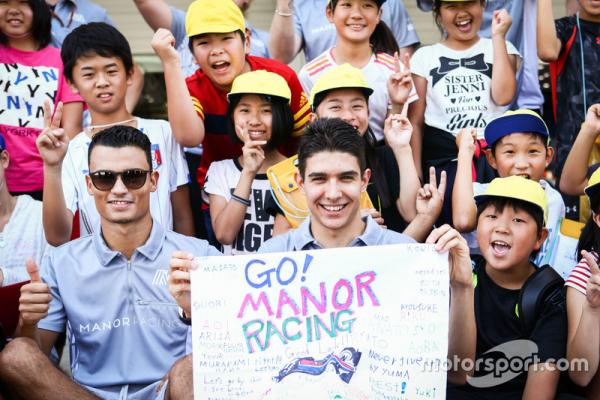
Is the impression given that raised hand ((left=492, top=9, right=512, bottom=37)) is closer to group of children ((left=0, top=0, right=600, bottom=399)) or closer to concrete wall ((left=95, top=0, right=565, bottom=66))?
group of children ((left=0, top=0, right=600, bottom=399))

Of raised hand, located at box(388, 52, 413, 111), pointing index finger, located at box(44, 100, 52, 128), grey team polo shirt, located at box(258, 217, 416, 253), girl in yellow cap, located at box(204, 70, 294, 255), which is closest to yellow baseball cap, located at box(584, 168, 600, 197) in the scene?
grey team polo shirt, located at box(258, 217, 416, 253)

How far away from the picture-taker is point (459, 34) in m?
5.64

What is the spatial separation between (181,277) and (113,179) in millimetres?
767

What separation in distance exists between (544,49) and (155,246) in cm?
279

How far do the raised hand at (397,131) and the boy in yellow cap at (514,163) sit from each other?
315mm

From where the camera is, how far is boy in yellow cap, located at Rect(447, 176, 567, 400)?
159 inches

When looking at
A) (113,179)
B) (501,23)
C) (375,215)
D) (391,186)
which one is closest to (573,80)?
(501,23)

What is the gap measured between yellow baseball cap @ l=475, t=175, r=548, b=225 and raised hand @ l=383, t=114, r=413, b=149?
2.07 feet

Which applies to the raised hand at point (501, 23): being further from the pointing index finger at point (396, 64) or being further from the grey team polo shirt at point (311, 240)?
the grey team polo shirt at point (311, 240)

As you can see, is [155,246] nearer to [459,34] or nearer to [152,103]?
[459,34]

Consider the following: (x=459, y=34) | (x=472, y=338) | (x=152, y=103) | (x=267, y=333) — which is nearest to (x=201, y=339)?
(x=267, y=333)

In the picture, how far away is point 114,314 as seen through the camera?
167 inches

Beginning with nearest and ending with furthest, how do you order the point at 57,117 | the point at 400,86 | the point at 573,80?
the point at 57,117 → the point at 400,86 → the point at 573,80

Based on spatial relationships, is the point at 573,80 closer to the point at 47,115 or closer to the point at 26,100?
the point at 47,115
